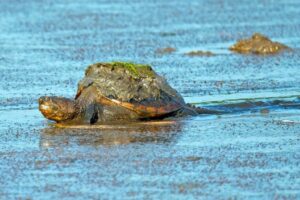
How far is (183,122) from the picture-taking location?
10164 mm

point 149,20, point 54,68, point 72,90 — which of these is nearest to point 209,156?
point 72,90

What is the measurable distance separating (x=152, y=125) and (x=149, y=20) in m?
7.84

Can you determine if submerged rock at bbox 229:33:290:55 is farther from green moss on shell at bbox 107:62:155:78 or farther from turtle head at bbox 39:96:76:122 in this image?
turtle head at bbox 39:96:76:122

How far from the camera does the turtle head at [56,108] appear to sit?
995cm

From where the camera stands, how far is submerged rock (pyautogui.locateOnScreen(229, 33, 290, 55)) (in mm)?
14930

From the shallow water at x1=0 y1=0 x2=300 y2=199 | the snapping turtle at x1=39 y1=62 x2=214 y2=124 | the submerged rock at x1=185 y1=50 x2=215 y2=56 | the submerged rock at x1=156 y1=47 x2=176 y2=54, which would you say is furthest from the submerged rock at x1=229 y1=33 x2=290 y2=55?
the snapping turtle at x1=39 y1=62 x2=214 y2=124

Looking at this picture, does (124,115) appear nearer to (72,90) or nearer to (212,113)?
(212,113)

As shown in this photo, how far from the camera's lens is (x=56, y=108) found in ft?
32.7

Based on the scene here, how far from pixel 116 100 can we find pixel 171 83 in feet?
7.73

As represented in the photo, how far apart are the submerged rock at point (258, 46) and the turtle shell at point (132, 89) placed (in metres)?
4.70

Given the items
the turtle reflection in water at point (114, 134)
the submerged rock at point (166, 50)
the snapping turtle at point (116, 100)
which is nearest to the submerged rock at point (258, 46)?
the submerged rock at point (166, 50)

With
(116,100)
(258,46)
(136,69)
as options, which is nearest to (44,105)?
(116,100)

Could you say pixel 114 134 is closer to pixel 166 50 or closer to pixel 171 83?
pixel 171 83

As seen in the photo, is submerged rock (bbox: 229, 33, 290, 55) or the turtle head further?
submerged rock (bbox: 229, 33, 290, 55)
